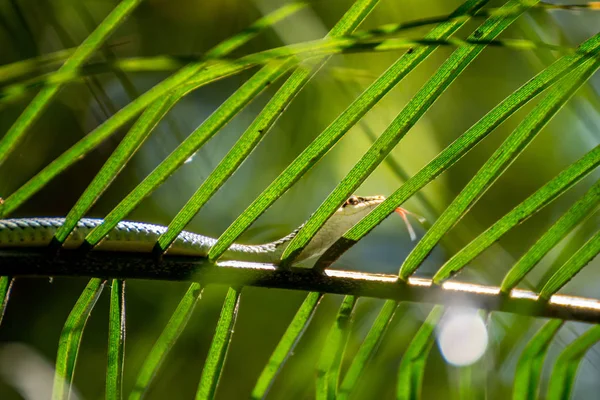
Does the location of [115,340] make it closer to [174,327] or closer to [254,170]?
[174,327]

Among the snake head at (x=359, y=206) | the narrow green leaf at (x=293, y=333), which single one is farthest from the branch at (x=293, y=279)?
the snake head at (x=359, y=206)

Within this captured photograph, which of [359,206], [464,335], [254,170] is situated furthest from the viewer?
[254,170]

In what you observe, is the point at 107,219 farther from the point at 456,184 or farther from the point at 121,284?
the point at 456,184

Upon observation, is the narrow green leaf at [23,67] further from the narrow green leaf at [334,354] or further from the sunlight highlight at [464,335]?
the sunlight highlight at [464,335]

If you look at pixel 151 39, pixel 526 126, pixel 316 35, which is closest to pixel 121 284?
pixel 526 126

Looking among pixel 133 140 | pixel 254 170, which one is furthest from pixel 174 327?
pixel 254 170

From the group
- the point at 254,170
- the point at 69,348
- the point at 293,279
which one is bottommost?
the point at 69,348
